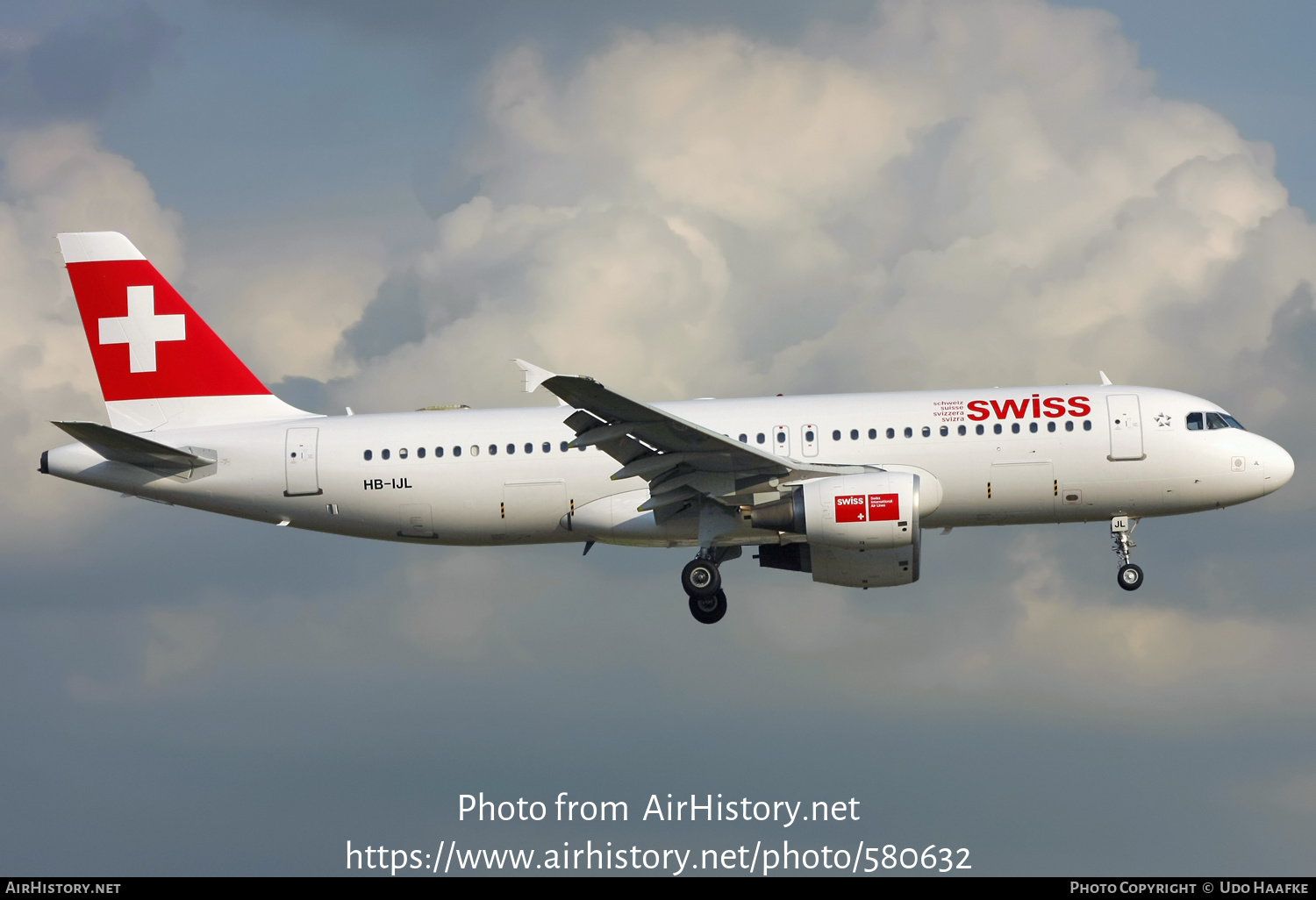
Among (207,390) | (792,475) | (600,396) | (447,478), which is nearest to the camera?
(600,396)

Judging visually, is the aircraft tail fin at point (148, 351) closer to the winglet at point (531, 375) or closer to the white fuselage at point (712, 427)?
the white fuselage at point (712, 427)

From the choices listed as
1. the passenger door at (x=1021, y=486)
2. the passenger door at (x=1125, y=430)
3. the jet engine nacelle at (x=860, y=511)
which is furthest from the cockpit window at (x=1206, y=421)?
the jet engine nacelle at (x=860, y=511)

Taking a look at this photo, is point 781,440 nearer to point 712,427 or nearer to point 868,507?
A: point 712,427

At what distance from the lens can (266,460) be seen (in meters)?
34.8

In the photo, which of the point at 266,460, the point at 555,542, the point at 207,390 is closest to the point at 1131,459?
the point at 555,542

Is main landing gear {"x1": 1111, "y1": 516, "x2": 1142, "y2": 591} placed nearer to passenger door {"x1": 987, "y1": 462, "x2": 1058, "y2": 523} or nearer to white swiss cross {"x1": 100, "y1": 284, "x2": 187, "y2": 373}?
passenger door {"x1": 987, "y1": 462, "x2": 1058, "y2": 523}

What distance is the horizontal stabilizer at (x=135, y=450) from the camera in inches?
1291

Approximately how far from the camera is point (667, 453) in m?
31.4

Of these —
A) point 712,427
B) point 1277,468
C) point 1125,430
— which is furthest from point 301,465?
point 1277,468

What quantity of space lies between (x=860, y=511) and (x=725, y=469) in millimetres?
3182

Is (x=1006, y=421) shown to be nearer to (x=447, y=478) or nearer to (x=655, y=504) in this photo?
(x=655, y=504)

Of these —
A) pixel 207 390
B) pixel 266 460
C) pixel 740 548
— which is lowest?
pixel 740 548

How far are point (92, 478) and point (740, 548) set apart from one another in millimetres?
16059

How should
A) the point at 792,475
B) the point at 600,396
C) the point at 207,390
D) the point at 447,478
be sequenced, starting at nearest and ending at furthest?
the point at 600,396 < the point at 792,475 < the point at 447,478 < the point at 207,390
